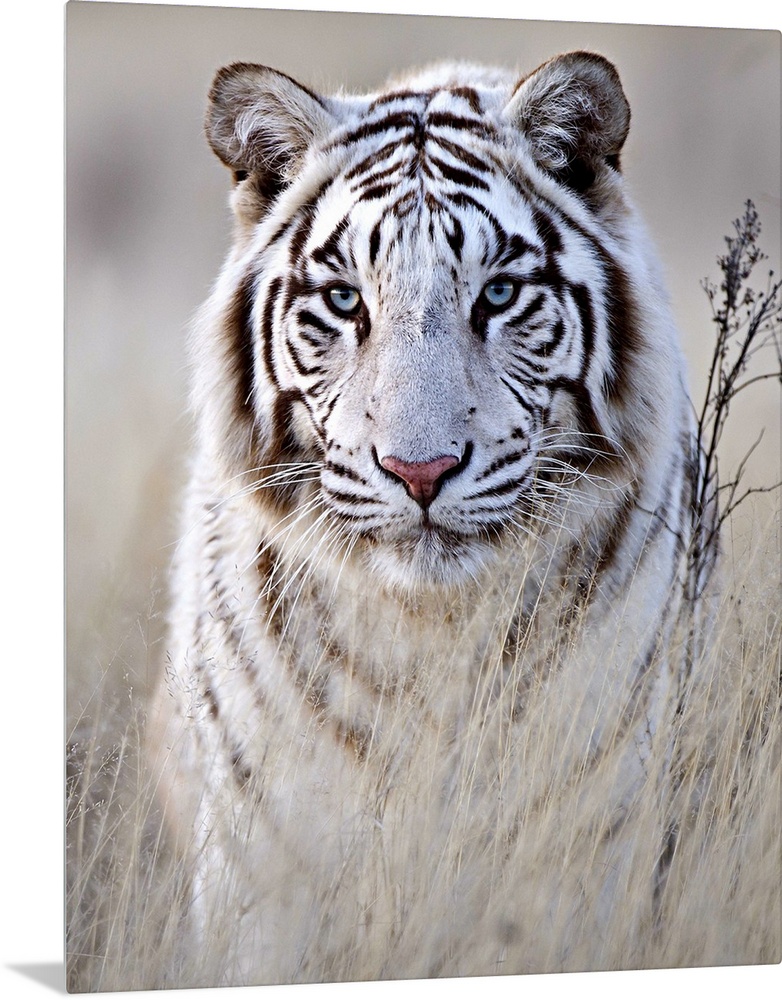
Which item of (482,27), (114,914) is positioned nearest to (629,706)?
(114,914)

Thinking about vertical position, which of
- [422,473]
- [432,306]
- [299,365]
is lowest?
[422,473]

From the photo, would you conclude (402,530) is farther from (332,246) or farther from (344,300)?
(332,246)

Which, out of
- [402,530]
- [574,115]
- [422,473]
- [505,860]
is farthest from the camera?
[505,860]

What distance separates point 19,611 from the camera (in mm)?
2680

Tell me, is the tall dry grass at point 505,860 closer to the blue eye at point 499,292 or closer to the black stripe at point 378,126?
the blue eye at point 499,292

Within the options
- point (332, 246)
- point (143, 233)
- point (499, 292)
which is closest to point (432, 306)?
point (499, 292)

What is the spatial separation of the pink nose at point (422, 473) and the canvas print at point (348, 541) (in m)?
0.13

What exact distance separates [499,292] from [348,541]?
611mm

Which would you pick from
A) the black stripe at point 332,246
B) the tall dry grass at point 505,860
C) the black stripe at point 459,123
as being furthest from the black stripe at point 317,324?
the tall dry grass at point 505,860

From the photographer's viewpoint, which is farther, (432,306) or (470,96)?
(470,96)

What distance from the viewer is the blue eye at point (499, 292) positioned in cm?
252

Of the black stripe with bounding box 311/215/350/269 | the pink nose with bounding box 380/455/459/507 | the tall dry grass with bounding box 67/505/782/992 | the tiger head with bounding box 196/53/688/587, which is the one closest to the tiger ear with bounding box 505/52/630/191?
the tiger head with bounding box 196/53/688/587

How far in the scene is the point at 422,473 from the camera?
237 centimetres

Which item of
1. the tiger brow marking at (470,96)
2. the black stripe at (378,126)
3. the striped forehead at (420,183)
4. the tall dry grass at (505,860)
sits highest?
the tiger brow marking at (470,96)
